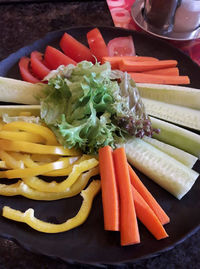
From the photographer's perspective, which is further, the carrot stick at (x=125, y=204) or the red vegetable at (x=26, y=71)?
the red vegetable at (x=26, y=71)

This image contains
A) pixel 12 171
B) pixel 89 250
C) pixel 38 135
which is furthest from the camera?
pixel 38 135

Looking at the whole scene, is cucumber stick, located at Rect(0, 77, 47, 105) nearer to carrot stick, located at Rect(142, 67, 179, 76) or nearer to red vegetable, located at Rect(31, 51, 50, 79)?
red vegetable, located at Rect(31, 51, 50, 79)

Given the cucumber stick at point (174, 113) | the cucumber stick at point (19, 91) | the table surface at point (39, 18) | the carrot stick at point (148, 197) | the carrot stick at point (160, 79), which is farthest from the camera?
the table surface at point (39, 18)

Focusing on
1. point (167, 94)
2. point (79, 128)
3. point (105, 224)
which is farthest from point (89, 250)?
point (167, 94)

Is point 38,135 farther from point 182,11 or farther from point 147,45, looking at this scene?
point 182,11

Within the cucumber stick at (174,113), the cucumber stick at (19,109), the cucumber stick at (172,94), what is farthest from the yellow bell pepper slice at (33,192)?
the cucumber stick at (172,94)

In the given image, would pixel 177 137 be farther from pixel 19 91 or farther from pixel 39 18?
pixel 39 18

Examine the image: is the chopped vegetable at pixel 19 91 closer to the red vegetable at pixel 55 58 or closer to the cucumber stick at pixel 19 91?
the cucumber stick at pixel 19 91
